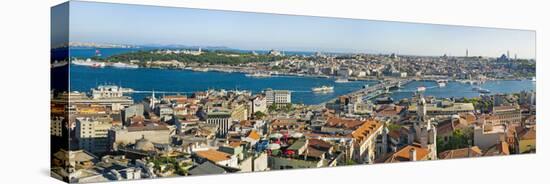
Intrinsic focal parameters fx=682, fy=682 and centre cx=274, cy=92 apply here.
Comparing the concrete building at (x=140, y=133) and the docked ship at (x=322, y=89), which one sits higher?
the docked ship at (x=322, y=89)

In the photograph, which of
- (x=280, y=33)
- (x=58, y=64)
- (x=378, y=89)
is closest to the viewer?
(x=58, y=64)

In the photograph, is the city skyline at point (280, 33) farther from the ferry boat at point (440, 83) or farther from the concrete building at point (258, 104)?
the concrete building at point (258, 104)

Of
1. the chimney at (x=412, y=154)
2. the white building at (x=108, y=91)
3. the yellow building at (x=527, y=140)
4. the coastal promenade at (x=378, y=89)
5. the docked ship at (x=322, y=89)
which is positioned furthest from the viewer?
the yellow building at (x=527, y=140)

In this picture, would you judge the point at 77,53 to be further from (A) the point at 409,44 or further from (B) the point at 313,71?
(A) the point at 409,44

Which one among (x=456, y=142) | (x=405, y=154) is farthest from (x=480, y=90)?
(x=405, y=154)

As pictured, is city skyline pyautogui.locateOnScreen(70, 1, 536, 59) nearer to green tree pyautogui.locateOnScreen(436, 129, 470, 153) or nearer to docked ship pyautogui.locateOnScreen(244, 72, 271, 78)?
docked ship pyautogui.locateOnScreen(244, 72, 271, 78)

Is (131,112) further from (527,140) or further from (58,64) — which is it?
(527,140)

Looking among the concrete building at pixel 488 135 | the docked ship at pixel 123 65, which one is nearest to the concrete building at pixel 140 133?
the docked ship at pixel 123 65

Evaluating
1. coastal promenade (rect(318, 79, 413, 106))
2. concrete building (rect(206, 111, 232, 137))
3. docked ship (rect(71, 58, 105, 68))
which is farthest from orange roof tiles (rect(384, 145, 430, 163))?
docked ship (rect(71, 58, 105, 68))
